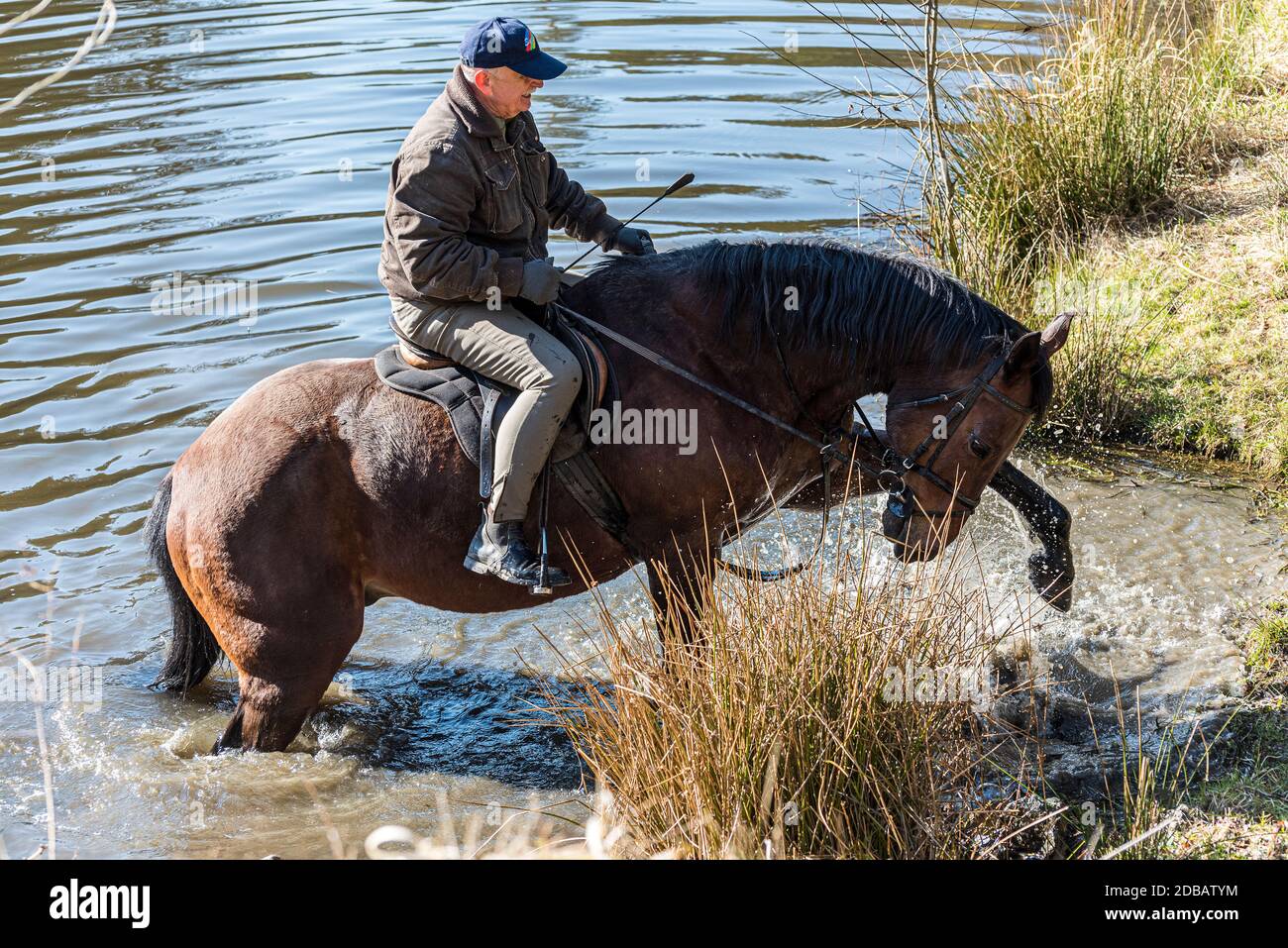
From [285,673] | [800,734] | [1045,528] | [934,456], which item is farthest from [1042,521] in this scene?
[285,673]

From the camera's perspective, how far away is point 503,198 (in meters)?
4.82

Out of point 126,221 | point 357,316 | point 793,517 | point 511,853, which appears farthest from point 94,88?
point 511,853

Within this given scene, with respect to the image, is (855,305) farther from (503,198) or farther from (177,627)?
(177,627)

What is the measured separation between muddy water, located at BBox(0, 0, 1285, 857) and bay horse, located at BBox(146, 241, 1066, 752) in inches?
28.3

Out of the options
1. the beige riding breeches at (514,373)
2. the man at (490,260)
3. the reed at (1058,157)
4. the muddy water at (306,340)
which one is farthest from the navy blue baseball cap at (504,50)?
the reed at (1058,157)

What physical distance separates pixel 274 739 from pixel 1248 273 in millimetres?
6646

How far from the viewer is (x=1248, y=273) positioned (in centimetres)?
793

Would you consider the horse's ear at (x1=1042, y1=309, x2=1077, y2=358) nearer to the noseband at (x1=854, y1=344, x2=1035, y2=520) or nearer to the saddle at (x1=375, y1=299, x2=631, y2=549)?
the noseband at (x1=854, y1=344, x2=1035, y2=520)

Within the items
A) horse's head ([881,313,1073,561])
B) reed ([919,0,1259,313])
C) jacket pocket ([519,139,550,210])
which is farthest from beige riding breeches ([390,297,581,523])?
reed ([919,0,1259,313])

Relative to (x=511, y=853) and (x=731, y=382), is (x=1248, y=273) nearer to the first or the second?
(x=731, y=382)

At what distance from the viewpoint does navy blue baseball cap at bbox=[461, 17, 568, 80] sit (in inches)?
179

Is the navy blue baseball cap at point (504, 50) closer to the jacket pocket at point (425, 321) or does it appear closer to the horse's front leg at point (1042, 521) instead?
the jacket pocket at point (425, 321)

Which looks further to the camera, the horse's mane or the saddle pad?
the saddle pad

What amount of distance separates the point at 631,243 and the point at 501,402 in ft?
3.39
